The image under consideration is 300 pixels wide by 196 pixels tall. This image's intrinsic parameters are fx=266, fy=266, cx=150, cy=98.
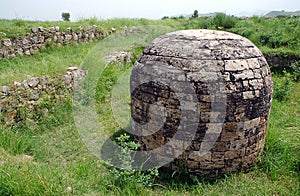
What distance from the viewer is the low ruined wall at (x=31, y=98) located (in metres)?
4.65

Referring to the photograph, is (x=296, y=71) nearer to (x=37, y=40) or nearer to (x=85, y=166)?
(x=85, y=166)

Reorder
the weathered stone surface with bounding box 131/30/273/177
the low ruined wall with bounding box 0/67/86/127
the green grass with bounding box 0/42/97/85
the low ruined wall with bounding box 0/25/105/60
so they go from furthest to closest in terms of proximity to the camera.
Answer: the low ruined wall with bounding box 0/25/105/60 < the green grass with bounding box 0/42/97/85 < the low ruined wall with bounding box 0/67/86/127 < the weathered stone surface with bounding box 131/30/273/177

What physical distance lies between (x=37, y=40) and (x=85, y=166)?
Answer: 207 inches

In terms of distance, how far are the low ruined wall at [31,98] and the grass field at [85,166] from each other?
0.54 ft

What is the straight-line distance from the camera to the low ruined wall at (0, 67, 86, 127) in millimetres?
4652

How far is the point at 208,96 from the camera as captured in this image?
3.31 metres

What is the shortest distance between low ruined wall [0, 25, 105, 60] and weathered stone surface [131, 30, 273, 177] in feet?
15.2

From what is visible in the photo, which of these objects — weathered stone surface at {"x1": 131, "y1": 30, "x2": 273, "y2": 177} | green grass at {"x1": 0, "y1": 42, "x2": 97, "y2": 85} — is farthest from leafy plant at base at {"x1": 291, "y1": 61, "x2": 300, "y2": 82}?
green grass at {"x1": 0, "y1": 42, "x2": 97, "y2": 85}

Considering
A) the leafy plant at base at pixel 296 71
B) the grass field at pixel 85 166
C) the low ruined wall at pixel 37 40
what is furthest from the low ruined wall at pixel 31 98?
the leafy plant at base at pixel 296 71

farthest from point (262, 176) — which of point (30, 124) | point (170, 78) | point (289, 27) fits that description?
point (289, 27)

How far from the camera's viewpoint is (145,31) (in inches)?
497

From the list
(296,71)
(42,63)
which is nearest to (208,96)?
(42,63)

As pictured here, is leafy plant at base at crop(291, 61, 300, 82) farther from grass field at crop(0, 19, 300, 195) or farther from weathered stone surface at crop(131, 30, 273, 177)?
weathered stone surface at crop(131, 30, 273, 177)

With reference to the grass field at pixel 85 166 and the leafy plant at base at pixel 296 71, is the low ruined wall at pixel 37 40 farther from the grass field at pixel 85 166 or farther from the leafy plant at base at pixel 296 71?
the leafy plant at base at pixel 296 71
